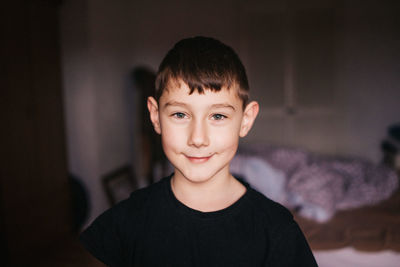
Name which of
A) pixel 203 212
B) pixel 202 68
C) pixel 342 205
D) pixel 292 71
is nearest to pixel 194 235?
pixel 203 212

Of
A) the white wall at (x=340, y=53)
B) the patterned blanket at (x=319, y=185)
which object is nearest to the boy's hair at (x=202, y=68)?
the patterned blanket at (x=319, y=185)

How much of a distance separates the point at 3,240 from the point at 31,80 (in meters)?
1.09

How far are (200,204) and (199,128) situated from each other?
0.23 m

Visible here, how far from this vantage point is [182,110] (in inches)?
32.0

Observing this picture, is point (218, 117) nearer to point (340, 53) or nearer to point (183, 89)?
point (183, 89)

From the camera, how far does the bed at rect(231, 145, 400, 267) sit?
167 cm

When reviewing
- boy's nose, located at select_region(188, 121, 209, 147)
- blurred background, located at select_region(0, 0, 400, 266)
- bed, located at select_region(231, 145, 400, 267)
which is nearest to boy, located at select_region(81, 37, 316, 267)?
boy's nose, located at select_region(188, 121, 209, 147)

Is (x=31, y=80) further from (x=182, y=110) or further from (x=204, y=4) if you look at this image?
(x=204, y=4)

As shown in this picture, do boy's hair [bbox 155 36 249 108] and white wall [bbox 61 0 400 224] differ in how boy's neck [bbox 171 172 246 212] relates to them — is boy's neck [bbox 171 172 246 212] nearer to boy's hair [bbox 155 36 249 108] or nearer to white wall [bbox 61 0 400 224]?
boy's hair [bbox 155 36 249 108]

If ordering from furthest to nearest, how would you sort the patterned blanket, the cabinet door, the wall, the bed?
the cabinet door, the wall, the patterned blanket, the bed

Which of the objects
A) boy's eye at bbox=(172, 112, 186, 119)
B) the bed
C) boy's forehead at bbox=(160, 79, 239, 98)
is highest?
boy's forehead at bbox=(160, 79, 239, 98)

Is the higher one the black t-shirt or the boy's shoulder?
the boy's shoulder

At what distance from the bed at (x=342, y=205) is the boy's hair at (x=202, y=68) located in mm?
1225

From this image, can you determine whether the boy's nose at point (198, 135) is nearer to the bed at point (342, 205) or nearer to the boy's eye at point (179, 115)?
the boy's eye at point (179, 115)
